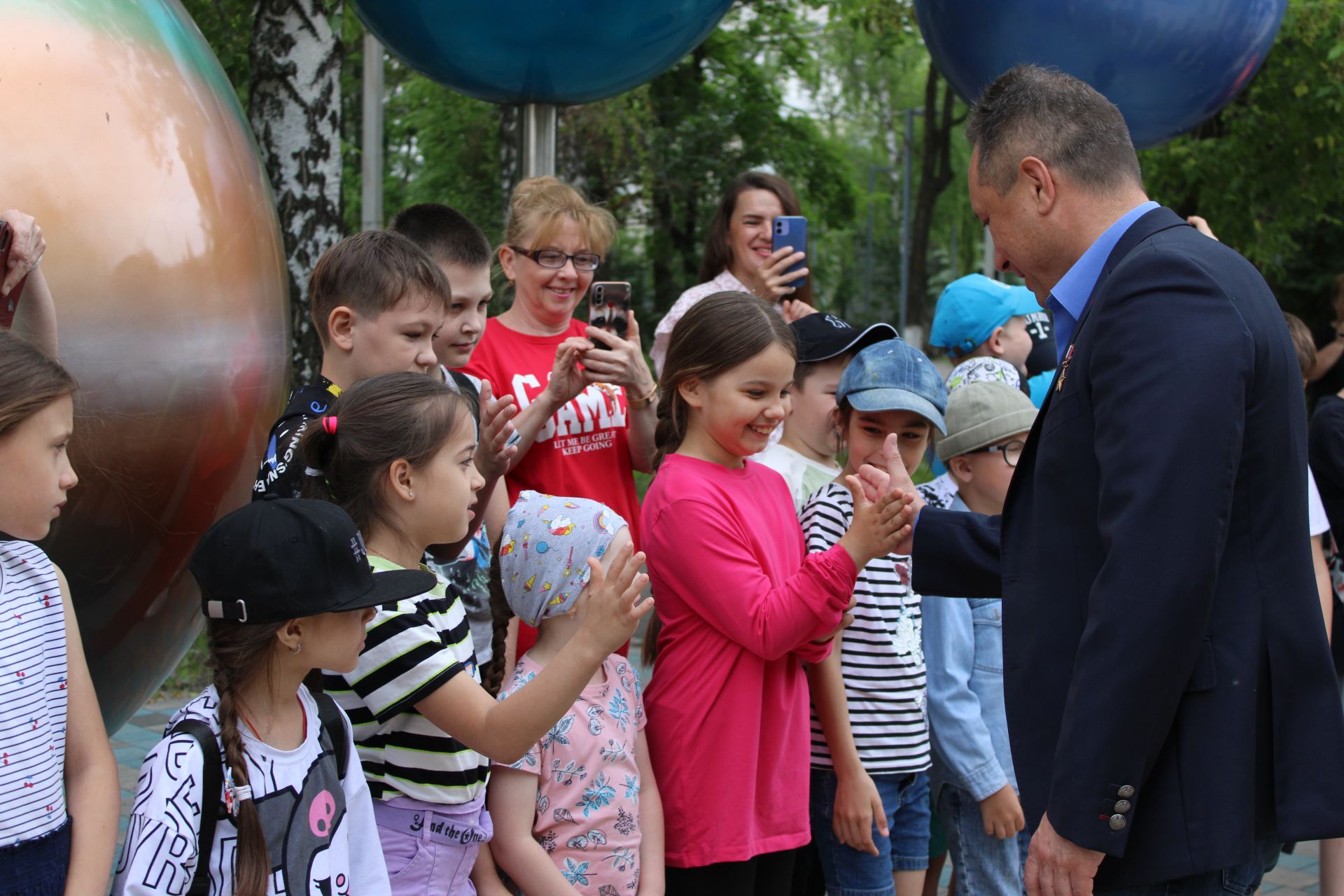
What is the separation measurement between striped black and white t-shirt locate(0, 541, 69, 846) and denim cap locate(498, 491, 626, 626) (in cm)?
101

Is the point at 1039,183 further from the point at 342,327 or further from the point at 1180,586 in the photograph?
the point at 342,327

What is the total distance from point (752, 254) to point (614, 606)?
8.82 feet

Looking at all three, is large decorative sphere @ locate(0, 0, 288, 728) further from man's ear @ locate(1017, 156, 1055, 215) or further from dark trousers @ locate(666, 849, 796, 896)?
man's ear @ locate(1017, 156, 1055, 215)

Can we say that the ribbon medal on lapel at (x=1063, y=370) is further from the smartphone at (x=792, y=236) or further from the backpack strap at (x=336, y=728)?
the smartphone at (x=792, y=236)

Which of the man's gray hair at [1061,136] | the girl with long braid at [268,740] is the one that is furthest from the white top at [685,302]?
the girl with long braid at [268,740]

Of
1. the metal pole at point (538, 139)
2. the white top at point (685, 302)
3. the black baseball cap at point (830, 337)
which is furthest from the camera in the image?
the white top at point (685, 302)

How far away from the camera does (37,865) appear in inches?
77.5

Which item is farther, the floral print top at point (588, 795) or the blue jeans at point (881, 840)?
the blue jeans at point (881, 840)

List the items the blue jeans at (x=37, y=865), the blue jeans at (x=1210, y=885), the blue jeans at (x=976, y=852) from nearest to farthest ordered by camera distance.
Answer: the blue jeans at (x=37, y=865), the blue jeans at (x=1210, y=885), the blue jeans at (x=976, y=852)

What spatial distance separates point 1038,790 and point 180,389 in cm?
170

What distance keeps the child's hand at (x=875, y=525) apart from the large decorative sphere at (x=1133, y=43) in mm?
1711

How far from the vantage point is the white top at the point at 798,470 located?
152 inches

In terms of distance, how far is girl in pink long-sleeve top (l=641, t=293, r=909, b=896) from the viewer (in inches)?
120

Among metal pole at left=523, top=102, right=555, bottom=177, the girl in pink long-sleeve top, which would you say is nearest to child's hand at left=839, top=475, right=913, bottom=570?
the girl in pink long-sleeve top
